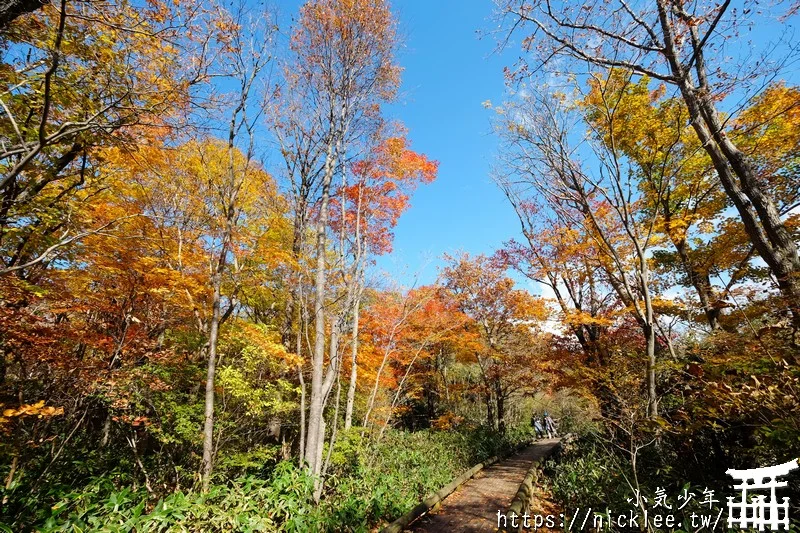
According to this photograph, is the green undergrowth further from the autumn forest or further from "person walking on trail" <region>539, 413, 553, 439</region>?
"person walking on trail" <region>539, 413, 553, 439</region>

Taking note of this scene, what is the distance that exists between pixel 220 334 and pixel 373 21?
9.04 m

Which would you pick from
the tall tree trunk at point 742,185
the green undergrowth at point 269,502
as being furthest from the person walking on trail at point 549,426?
the tall tree trunk at point 742,185

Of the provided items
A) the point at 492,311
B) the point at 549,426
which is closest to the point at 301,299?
the point at 492,311

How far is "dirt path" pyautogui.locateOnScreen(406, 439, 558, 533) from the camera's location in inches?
224

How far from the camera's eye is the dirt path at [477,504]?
18.7ft

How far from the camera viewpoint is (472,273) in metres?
16.2

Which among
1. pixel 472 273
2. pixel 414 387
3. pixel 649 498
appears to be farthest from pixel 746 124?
pixel 414 387

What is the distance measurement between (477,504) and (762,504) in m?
4.54

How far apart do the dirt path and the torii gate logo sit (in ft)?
10.8

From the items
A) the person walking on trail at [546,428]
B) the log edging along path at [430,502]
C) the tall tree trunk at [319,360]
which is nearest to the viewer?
the log edging along path at [430,502]

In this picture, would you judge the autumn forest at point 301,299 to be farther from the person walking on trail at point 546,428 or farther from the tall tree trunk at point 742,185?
the person walking on trail at point 546,428

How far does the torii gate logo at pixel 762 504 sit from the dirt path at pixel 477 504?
10.8 feet

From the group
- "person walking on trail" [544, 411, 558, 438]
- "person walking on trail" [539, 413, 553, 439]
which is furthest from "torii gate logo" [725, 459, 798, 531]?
"person walking on trail" [539, 413, 553, 439]

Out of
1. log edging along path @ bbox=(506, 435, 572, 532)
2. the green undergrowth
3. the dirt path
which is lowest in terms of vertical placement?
the dirt path
